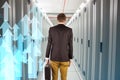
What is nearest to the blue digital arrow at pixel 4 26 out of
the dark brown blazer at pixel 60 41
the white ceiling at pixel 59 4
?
the dark brown blazer at pixel 60 41

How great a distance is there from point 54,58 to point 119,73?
1.27m

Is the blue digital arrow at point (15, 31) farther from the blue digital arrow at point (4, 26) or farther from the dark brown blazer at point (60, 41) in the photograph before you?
the dark brown blazer at point (60, 41)

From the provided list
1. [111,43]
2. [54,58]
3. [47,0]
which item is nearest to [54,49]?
[54,58]

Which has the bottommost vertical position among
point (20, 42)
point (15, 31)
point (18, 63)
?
point (18, 63)

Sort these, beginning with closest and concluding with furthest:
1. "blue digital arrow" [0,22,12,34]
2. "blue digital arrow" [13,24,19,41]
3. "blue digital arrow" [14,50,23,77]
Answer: "blue digital arrow" [0,22,12,34], "blue digital arrow" [13,24,19,41], "blue digital arrow" [14,50,23,77]

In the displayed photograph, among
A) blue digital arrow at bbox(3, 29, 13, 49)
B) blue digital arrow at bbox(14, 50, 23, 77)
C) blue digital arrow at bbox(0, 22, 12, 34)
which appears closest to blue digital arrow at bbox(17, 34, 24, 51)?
blue digital arrow at bbox(14, 50, 23, 77)

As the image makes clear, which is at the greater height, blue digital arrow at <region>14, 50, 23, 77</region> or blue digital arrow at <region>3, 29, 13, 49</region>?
blue digital arrow at <region>3, 29, 13, 49</region>

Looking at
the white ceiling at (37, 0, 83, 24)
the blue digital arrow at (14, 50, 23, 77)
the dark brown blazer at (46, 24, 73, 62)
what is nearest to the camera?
the blue digital arrow at (14, 50, 23, 77)

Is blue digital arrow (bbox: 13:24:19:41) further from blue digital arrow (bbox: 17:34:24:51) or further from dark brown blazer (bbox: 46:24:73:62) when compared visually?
dark brown blazer (bbox: 46:24:73:62)

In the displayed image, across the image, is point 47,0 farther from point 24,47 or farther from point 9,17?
point 9,17

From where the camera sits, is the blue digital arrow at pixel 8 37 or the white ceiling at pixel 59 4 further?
the white ceiling at pixel 59 4

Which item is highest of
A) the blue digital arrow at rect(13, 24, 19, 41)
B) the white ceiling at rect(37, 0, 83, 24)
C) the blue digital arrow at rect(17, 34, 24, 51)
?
the white ceiling at rect(37, 0, 83, 24)

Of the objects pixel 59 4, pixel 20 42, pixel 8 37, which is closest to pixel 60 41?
pixel 20 42

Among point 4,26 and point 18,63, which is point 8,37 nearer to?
point 4,26
